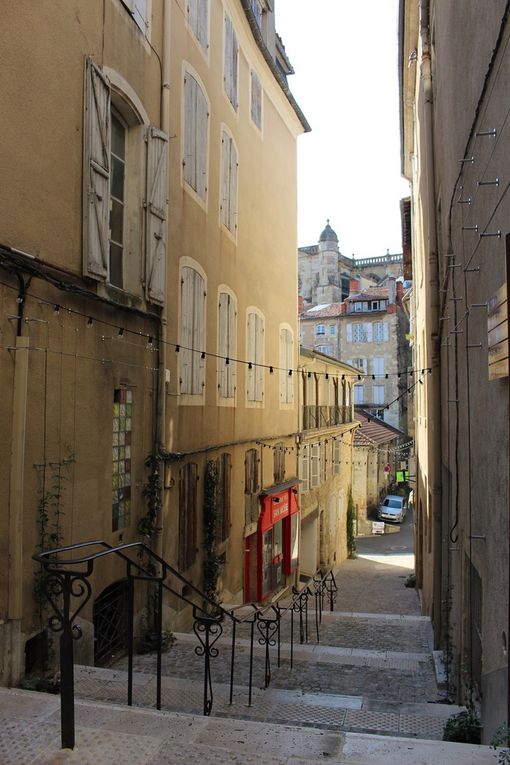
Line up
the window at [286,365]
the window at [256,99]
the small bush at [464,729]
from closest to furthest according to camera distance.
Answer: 1. the small bush at [464,729]
2. the window at [256,99]
3. the window at [286,365]

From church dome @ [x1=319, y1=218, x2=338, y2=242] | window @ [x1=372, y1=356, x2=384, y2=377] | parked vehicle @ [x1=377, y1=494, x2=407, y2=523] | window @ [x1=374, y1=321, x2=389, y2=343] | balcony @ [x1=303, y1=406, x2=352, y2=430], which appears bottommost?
parked vehicle @ [x1=377, y1=494, x2=407, y2=523]

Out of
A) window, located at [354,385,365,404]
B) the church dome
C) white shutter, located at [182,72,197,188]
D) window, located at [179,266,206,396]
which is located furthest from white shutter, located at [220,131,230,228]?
the church dome

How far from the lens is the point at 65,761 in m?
3.40

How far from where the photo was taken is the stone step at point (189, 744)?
136 inches

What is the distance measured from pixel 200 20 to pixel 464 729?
37.6ft

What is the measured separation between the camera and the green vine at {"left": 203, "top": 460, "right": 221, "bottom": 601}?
11.3 metres

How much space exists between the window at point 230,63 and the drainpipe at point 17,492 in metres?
8.96

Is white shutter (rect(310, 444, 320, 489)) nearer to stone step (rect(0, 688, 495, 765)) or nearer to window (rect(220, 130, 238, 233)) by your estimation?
window (rect(220, 130, 238, 233))

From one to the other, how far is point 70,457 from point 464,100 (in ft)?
18.1

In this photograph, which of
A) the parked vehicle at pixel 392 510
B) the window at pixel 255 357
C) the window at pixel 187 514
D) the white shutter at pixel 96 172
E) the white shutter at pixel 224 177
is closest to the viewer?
the white shutter at pixel 96 172

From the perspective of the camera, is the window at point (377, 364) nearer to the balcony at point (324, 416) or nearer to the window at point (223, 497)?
the balcony at point (324, 416)

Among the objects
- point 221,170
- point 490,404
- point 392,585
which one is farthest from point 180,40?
point 392,585

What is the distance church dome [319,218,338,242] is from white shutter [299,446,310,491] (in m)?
48.5

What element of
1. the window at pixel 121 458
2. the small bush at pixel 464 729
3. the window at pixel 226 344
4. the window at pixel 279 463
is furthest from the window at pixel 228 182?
the small bush at pixel 464 729
